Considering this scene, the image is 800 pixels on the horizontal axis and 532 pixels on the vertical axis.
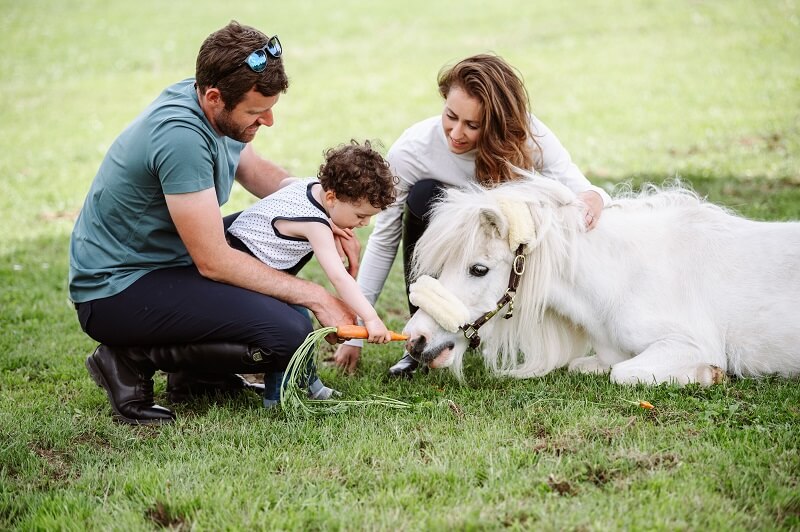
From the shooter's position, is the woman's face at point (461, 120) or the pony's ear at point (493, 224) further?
the woman's face at point (461, 120)

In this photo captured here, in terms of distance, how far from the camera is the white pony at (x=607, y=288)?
14.2 ft

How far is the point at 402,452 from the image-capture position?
3.71m

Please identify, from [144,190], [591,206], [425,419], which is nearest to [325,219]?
[144,190]

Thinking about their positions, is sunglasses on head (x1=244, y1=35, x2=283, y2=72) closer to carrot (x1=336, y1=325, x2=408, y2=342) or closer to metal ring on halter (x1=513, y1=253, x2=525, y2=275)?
carrot (x1=336, y1=325, x2=408, y2=342)

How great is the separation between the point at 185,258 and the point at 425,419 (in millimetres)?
1592

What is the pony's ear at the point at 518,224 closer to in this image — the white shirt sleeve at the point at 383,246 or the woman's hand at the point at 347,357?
the white shirt sleeve at the point at 383,246

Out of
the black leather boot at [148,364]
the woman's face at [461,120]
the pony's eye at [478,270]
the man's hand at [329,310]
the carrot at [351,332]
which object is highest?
the woman's face at [461,120]

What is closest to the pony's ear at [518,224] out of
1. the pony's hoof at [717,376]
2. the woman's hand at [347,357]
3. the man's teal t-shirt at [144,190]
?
the pony's hoof at [717,376]

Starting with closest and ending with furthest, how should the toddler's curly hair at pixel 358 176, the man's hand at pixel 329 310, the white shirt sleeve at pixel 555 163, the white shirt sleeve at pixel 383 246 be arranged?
1. the toddler's curly hair at pixel 358 176
2. the man's hand at pixel 329 310
3. the white shirt sleeve at pixel 555 163
4. the white shirt sleeve at pixel 383 246

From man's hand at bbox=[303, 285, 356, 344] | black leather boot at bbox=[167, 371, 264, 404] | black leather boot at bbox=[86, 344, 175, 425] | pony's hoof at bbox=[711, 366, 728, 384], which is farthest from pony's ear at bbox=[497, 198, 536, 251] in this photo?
black leather boot at bbox=[86, 344, 175, 425]

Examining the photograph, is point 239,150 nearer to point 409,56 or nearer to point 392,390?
point 392,390

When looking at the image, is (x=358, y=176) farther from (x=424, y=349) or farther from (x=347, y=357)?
(x=347, y=357)

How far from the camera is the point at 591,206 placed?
4633 millimetres

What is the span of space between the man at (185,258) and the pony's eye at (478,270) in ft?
2.34
